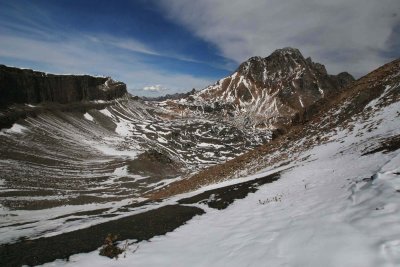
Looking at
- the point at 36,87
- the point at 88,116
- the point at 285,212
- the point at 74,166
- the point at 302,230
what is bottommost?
the point at 302,230

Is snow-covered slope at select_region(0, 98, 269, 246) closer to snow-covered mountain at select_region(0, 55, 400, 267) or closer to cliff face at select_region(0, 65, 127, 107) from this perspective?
snow-covered mountain at select_region(0, 55, 400, 267)

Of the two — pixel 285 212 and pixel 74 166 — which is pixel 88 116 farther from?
pixel 285 212

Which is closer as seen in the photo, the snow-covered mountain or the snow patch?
the snow-covered mountain

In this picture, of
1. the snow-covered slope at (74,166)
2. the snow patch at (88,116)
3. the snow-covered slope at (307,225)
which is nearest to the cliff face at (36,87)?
the snow-covered slope at (74,166)

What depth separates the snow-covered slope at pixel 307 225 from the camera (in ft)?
30.3

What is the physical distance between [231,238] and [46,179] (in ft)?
261

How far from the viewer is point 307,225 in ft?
39.3

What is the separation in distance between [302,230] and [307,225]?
53 centimetres

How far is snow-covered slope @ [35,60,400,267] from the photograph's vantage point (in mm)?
9234

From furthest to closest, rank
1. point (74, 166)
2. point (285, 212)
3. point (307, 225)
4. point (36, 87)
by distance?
point (36, 87)
point (74, 166)
point (285, 212)
point (307, 225)

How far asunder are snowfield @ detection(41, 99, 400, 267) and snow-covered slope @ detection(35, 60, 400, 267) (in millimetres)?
24

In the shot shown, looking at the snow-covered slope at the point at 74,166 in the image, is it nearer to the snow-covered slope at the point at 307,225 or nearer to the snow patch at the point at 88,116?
the snow patch at the point at 88,116

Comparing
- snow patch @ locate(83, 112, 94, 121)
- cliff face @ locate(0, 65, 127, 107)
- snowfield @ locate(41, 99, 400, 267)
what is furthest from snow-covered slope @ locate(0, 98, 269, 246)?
snowfield @ locate(41, 99, 400, 267)

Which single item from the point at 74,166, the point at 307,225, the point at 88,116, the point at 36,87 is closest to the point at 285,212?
the point at 307,225
